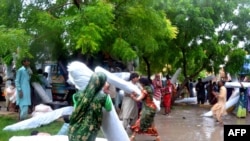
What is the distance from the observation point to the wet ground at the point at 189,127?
8.98 metres

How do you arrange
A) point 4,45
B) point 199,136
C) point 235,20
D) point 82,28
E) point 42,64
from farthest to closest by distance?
point 235,20 < point 42,64 < point 199,136 < point 82,28 < point 4,45

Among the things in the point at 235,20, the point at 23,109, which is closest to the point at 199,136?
the point at 23,109

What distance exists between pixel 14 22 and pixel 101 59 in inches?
→ 137

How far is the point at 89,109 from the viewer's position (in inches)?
190

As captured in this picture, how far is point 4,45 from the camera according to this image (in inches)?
314

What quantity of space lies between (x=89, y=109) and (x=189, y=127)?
6.16 m

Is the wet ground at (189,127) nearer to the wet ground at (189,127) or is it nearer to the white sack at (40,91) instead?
the wet ground at (189,127)

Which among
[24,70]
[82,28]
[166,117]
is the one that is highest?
[82,28]

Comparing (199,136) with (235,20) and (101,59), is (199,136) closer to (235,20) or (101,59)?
(101,59)

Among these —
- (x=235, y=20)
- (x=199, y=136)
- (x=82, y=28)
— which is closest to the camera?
(x=82, y=28)

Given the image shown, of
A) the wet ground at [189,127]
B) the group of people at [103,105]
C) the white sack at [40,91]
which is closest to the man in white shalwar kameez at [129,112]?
the group of people at [103,105]

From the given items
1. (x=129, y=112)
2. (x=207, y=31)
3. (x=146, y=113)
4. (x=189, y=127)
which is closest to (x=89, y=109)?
(x=146, y=113)

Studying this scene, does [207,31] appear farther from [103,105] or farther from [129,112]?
[103,105]

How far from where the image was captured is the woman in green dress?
4.78 metres
